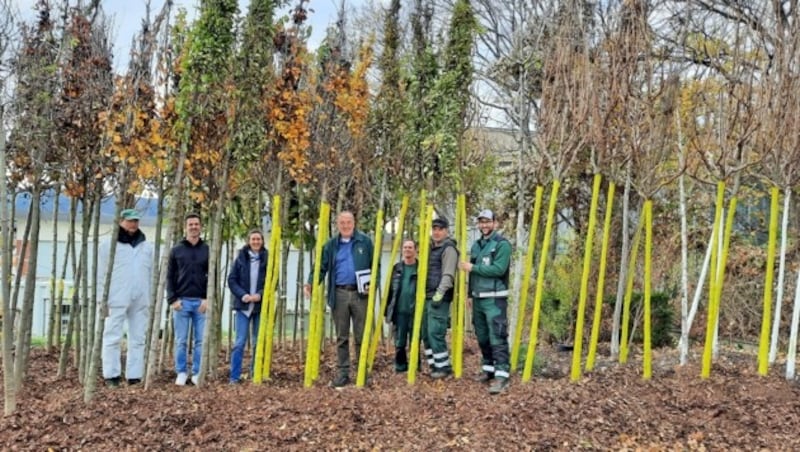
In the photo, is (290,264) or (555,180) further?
(290,264)

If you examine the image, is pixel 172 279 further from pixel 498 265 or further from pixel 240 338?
pixel 498 265

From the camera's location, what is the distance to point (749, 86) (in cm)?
802

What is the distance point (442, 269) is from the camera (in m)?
7.75

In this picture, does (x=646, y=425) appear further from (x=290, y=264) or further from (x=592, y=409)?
(x=290, y=264)

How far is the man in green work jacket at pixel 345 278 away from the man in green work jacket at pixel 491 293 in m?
1.03

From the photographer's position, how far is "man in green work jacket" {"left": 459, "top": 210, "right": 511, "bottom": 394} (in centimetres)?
742

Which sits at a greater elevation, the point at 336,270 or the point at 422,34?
the point at 422,34

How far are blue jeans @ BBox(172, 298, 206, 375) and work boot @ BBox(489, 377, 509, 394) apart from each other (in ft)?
9.64

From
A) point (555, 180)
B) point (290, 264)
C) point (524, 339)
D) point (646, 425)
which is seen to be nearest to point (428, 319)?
point (555, 180)

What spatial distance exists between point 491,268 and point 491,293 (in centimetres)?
28

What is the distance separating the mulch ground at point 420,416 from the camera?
18.5 feet

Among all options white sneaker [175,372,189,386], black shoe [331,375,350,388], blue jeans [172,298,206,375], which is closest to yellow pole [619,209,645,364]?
black shoe [331,375,350,388]

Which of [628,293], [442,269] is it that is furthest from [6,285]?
[628,293]

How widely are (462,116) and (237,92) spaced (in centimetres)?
232
